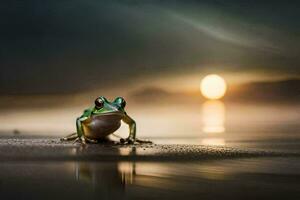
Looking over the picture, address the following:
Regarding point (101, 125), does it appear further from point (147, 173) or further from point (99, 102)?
point (147, 173)

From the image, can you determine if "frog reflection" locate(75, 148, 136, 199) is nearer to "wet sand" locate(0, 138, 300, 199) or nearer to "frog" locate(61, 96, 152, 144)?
"wet sand" locate(0, 138, 300, 199)

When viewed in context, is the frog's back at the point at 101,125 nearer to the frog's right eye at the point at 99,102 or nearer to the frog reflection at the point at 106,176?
the frog's right eye at the point at 99,102

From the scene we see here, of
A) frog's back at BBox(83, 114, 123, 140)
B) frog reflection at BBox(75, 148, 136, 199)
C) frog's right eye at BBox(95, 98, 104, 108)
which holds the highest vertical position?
frog's right eye at BBox(95, 98, 104, 108)

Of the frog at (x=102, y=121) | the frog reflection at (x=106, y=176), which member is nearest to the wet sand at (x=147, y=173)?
the frog reflection at (x=106, y=176)

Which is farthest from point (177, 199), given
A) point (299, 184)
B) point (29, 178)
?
point (29, 178)

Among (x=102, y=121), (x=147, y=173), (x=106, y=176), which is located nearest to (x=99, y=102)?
(x=102, y=121)

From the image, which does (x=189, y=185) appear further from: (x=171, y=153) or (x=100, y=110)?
(x=100, y=110)

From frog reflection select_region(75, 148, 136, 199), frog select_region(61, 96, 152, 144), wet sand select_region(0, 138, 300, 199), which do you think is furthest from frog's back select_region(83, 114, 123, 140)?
frog reflection select_region(75, 148, 136, 199)
